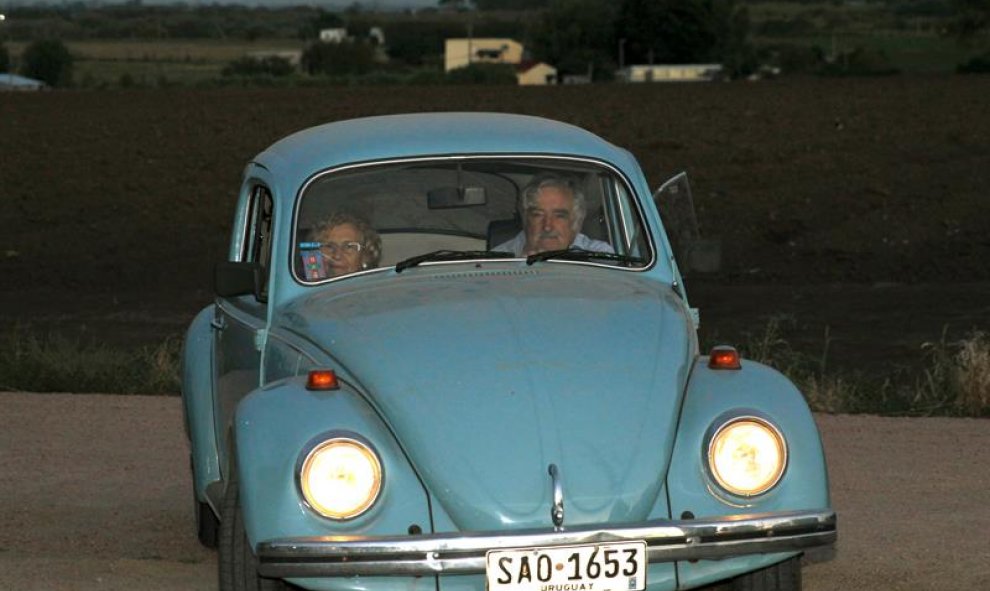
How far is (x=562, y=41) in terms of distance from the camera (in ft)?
345

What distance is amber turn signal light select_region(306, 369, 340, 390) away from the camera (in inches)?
217

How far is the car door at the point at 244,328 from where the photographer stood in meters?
Answer: 6.54

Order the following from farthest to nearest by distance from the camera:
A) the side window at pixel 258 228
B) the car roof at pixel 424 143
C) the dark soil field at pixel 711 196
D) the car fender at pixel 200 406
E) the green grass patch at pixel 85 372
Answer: the dark soil field at pixel 711 196 < the green grass patch at pixel 85 372 < the side window at pixel 258 228 < the car fender at pixel 200 406 < the car roof at pixel 424 143

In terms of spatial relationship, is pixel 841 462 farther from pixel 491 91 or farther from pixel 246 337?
pixel 491 91

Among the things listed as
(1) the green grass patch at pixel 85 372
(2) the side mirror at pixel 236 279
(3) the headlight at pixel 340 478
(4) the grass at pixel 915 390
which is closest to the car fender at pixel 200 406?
(2) the side mirror at pixel 236 279

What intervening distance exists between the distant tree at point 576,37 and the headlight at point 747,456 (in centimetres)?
9343

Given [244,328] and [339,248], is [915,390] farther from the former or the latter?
[244,328]

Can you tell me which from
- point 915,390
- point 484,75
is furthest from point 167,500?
point 484,75

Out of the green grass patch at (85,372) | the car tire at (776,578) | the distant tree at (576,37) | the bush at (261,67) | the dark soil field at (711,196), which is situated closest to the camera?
the car tire at (776,578)

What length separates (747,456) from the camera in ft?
17.5

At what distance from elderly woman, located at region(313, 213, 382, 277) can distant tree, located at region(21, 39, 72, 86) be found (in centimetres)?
7438

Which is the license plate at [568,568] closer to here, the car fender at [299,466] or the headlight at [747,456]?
the car fender at [299,466]

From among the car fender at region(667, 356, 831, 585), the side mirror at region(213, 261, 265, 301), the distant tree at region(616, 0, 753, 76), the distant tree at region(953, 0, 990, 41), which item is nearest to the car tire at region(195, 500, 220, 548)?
the side mirror at region(213, 261, 265, 301)

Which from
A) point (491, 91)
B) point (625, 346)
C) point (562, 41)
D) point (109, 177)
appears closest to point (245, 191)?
point (625, 346)
